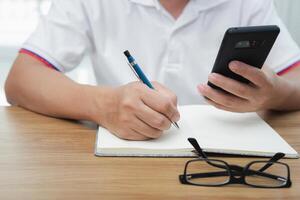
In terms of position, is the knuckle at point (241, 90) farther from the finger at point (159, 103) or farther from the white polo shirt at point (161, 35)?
the white polo shirt at point (161, 35)

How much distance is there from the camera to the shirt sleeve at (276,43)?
3.97ft

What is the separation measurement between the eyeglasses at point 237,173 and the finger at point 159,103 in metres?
0.11

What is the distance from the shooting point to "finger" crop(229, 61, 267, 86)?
85cm

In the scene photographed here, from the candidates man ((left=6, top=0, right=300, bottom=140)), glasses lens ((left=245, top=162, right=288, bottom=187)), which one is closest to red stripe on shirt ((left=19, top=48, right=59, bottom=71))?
man ((left=6, top=0, right=300, bottom=140))

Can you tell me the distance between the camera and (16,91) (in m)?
1.07

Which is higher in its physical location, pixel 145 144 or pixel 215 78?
pixel 215 78

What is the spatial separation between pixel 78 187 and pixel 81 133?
0.78 feet

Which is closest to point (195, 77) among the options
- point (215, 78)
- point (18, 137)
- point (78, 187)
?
point (215, 78)

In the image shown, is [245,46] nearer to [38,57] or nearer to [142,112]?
[142,112]

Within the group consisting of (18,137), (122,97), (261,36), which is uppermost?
(261,36)

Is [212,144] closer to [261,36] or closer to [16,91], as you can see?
[261,36]

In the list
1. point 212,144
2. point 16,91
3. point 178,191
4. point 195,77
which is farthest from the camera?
point 195,77

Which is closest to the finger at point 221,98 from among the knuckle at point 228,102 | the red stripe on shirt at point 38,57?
the knuckle at point 228,102

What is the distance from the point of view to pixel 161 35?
4.11 feet
